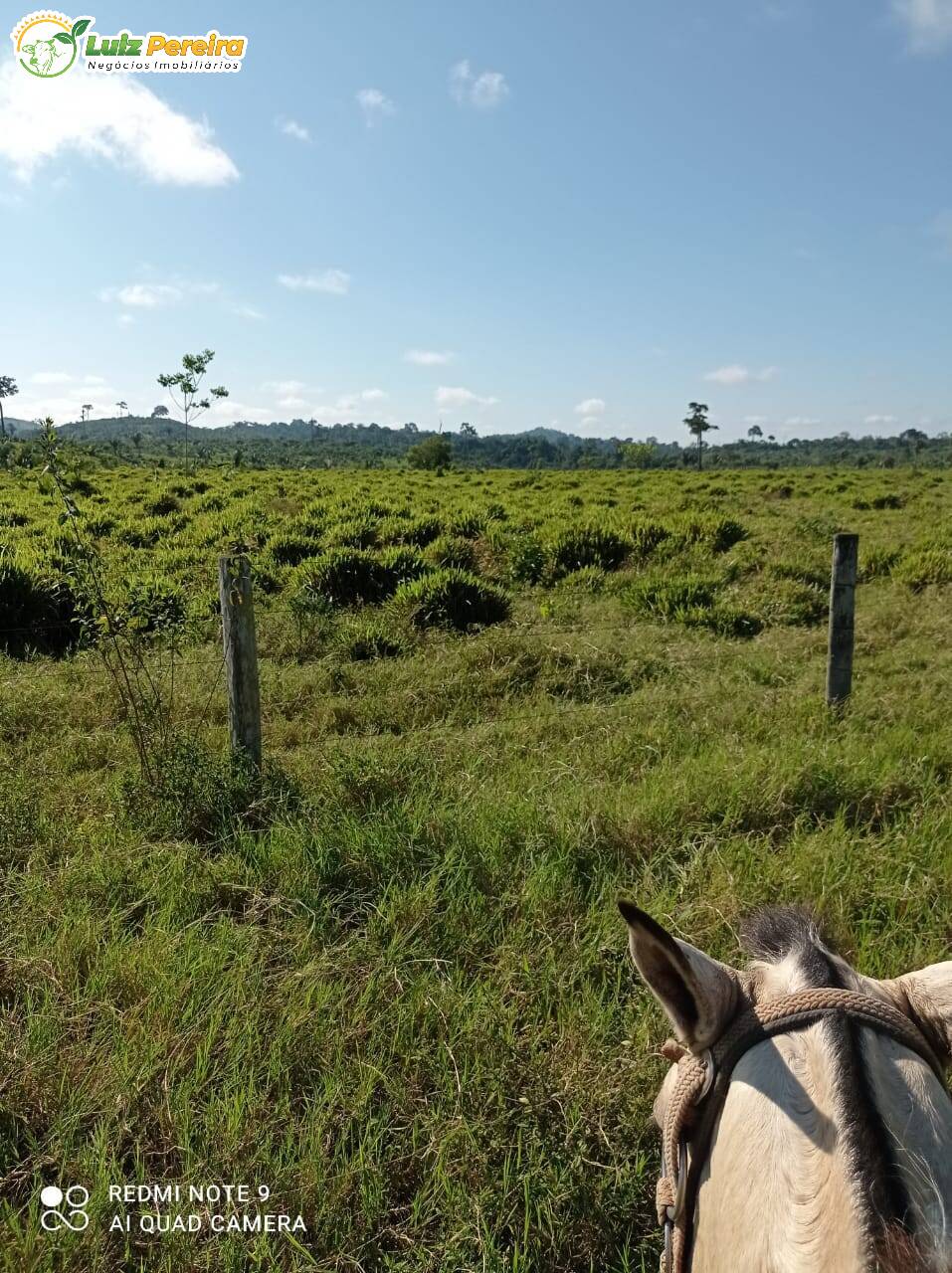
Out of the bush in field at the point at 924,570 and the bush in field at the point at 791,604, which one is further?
the bush in field at the point at 924,570

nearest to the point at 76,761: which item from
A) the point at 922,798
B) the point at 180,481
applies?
the point at 922,798

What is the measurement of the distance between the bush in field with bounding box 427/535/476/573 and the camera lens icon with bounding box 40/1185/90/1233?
7.99 meters

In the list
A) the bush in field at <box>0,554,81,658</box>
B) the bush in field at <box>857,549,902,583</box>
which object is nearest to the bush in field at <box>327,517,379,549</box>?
the bush in field at <box>0,554,81,658</box>

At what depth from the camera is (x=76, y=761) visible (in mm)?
4137

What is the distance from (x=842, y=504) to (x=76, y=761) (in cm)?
1903

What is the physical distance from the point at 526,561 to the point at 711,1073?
8.83m

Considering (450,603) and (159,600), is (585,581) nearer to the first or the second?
(450,603)

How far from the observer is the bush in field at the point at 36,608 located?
697 centimetres

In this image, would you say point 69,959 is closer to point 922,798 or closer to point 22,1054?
point 22,1054

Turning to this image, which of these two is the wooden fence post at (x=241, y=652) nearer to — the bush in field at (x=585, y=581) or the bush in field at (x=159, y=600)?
the bush in field at (x=159, y=600)

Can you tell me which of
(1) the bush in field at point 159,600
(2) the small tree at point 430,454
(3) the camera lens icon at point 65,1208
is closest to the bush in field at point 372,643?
(1) the bush in field at point 159,600

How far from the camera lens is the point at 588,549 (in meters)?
10.2

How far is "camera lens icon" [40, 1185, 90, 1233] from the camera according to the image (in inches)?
67.0

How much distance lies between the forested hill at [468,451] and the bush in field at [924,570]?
1209 cm
